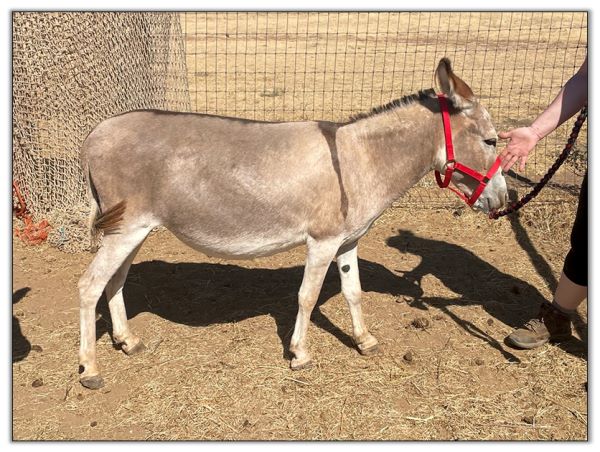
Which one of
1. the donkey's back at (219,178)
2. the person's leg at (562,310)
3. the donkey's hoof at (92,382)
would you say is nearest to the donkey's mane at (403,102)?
the donkey's back at (219,178)

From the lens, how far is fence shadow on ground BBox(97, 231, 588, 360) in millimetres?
5191

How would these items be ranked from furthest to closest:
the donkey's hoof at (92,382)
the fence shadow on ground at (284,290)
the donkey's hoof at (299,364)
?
1. the fence shadow on ground at (284,290)
2. the donkey's hoof at (299,364)
3. the donkey's hoof at (92,382)

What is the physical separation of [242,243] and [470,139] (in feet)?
5.31

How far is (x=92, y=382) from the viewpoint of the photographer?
167 inches

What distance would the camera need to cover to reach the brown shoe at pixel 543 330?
4.70 meters

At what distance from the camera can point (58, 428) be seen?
153 inches

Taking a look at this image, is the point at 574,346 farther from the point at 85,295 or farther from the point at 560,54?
the point at 560,54

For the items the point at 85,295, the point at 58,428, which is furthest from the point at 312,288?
the point at 58,428

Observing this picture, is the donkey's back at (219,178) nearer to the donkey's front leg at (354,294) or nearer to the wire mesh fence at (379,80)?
the donkey's front leg at (354,294)

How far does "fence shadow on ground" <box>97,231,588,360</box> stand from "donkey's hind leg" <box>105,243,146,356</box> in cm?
40

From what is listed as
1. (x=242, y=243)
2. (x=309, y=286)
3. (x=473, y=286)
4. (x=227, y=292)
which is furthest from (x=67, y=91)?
(x=473, y=286)

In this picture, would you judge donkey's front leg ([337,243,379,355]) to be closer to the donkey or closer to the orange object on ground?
the donkey

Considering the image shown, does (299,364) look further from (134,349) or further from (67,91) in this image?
(67,91)

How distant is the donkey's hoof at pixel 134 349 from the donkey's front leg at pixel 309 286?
3.72 feet
